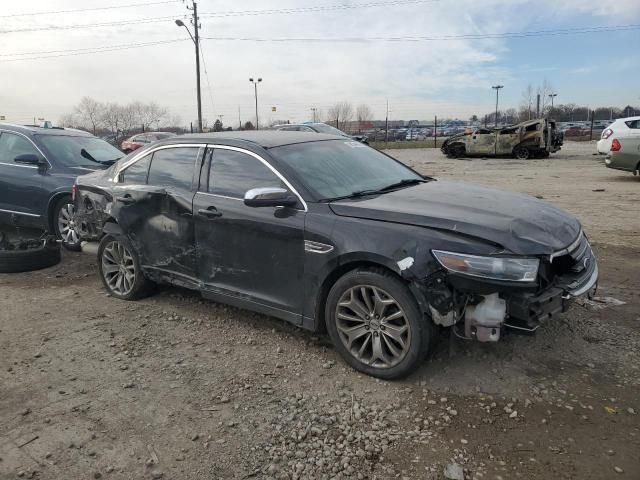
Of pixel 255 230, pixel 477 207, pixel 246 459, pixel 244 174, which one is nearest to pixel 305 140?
pixel 244 174

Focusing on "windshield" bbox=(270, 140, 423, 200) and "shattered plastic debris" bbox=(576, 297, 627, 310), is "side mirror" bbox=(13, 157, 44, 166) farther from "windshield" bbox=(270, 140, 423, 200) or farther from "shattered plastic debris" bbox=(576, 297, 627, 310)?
"shattered plastic debris" bbox=(576, 297, 627, 310)

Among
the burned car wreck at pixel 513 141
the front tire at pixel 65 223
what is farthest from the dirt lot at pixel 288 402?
the burned car wreck at pixel 513 141

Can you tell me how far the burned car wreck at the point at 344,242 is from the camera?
322 centimetres

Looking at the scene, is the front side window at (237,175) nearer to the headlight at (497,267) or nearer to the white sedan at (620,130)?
the headlight at (497,267)

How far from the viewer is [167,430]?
3.06 meters

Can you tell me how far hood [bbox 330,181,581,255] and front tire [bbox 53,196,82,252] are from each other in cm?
497

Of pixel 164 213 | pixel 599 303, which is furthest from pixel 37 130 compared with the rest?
pixel 599 303

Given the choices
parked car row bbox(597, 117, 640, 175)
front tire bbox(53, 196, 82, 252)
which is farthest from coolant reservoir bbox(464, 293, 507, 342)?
parked car row bbox(597, 117, 640, 175)

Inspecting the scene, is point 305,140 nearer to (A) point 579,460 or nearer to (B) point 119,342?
(B) point 119,342

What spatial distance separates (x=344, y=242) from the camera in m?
3.54

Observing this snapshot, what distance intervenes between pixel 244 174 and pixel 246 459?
2.25 metres

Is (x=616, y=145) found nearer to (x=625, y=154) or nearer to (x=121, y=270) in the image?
(x=625, y=154)

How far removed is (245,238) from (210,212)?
42cm

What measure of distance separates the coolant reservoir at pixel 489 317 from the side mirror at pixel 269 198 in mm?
1488
